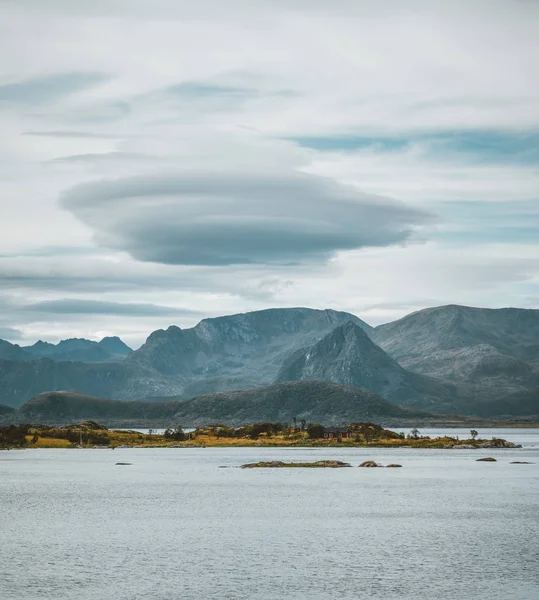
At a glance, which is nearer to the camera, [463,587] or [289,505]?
[463,587]

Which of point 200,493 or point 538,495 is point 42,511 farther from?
point 538,495

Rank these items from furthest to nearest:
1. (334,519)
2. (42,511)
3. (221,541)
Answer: (42,511)
(334,519)
(221,541)

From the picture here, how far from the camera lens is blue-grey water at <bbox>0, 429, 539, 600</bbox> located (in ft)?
269

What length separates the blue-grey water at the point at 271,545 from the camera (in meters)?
81.9

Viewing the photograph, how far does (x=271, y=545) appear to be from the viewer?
10919cm

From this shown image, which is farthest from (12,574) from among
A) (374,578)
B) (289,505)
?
(289,505)

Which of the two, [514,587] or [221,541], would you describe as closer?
[514,587]

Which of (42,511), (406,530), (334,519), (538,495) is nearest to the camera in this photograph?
(406,530)

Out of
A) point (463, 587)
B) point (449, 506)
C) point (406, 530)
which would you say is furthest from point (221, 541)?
point (449, 506)

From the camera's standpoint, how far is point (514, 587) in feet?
265

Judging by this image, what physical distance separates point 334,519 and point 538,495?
55.3 m

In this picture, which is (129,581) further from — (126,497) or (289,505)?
(126,497)

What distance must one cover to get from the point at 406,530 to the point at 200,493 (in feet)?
225

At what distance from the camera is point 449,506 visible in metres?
155
